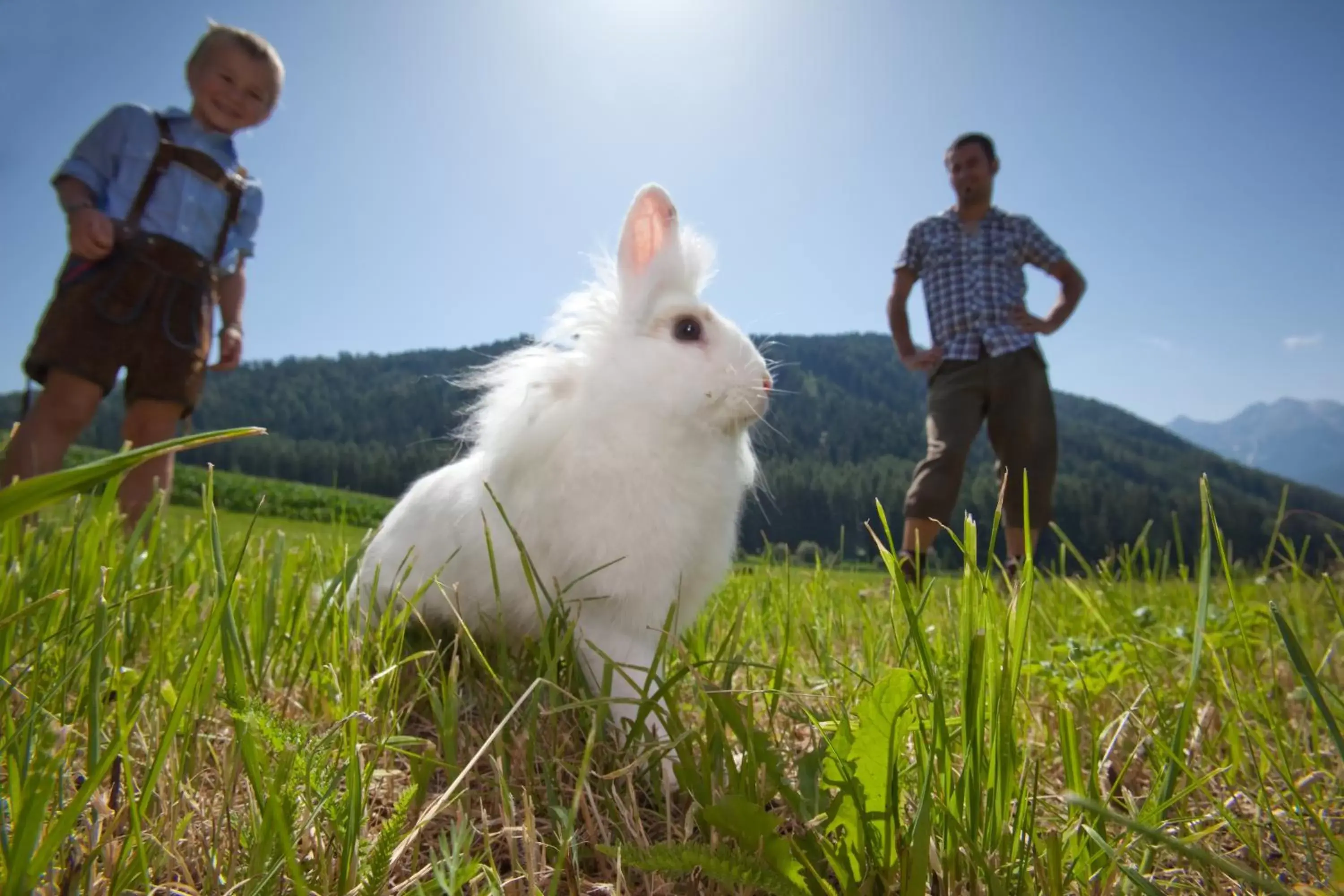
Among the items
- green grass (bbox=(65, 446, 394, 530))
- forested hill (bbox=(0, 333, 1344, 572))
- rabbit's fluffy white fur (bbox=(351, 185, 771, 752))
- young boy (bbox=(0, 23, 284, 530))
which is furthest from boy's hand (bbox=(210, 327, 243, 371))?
green grass (bbox=(65, 446, 394, 530))

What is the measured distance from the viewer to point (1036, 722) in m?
1.64

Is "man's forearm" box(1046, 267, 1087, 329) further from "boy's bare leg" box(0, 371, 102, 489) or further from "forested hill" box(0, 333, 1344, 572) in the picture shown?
"boy's bare leg" box(0, 371, 102, 489)

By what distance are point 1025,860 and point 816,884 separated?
0.85 ft

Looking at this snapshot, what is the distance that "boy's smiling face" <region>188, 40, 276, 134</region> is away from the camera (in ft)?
12.8

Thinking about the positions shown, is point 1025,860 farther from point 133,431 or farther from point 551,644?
point 133,431

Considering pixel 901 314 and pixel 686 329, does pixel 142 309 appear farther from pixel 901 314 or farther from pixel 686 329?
pixel 901 314

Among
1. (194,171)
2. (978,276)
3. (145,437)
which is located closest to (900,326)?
(978,276)

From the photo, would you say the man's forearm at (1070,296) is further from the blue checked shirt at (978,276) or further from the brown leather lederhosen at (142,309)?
the brown leather lederhosen at (142,309)

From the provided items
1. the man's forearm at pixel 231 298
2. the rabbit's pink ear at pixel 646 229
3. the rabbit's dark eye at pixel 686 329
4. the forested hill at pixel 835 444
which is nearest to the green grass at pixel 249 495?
the forested hill at pixel 835 444

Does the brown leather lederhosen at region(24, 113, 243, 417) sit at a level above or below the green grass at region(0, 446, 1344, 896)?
above

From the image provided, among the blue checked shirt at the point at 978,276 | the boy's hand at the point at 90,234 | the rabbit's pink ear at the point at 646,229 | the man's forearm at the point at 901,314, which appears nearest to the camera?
the rabbit's pink ear at the point at 646,229

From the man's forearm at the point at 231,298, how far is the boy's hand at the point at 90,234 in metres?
0.84

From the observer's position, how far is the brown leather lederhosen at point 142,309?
357 centimetres

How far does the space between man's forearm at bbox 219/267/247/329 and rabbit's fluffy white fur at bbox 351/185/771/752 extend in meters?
2.86
